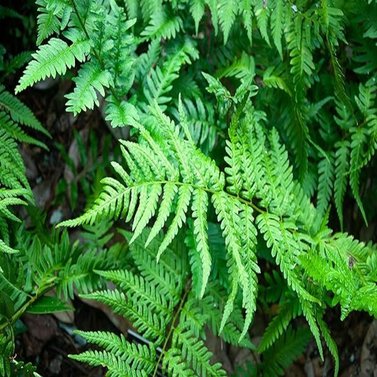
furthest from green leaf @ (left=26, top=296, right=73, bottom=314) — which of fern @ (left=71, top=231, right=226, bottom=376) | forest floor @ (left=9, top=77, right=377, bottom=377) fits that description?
forest floor @ (left=9, top=77, right=377, bottom=377)

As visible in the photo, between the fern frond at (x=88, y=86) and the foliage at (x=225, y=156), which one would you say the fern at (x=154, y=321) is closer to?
the foliage at (x=225, y=156)

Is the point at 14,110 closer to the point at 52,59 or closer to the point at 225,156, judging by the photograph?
the point at 52,59

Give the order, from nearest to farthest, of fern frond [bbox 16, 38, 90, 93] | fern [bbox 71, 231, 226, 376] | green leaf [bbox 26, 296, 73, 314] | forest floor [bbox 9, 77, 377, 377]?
1. fern frond [bbox 16, 38, 90, 93]
2. fern [bbox 71, 231, 226, 376]
3. green leaf [bbox 26, 296, 73, 314]
4. forest floor [bbox 9, 77, 377, 377]

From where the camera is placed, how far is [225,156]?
243 cm

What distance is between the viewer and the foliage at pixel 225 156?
2.09m

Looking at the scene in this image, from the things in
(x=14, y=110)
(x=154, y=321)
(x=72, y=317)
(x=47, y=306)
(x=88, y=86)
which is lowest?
(x=72, y=317)

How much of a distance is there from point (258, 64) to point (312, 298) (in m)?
1.17

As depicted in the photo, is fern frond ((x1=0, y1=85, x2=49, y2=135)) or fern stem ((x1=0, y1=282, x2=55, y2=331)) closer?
fern stem ((x1=0, y1=282, x2=55, y2=331))

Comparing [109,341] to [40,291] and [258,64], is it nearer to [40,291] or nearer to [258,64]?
[40,291]

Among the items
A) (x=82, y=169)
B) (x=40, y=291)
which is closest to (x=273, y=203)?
(x=40, y=291)

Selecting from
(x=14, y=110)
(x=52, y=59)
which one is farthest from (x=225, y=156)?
(x=14, y=110)

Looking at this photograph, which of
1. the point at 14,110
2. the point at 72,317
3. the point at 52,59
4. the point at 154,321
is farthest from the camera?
the point at 72,317

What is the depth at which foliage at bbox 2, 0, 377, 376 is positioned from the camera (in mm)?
2086

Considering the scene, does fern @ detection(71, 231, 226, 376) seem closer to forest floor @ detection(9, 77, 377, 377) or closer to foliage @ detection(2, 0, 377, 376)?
foliage @ detection(2, 0, 377, 376)
